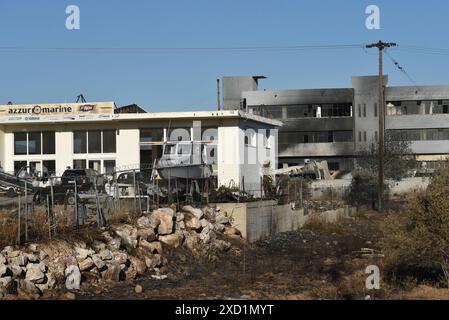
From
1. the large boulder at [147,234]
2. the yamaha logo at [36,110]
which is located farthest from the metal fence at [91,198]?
the yamaha logo at [36,110]

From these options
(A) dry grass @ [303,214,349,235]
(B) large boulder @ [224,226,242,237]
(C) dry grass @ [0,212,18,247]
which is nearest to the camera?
(C) dry grass @ [0,212,18,247]

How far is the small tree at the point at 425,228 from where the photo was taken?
16531 millimetres

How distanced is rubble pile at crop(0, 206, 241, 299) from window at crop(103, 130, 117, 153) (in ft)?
56.6

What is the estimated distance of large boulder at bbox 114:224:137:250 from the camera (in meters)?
19.5

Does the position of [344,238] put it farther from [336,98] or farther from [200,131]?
[336,98]

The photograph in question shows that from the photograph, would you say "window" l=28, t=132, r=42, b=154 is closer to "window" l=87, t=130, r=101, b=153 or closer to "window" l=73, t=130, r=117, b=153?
"window" l=73, t=130, r=117, b=153

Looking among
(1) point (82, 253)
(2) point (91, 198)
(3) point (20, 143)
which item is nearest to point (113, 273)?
(1) point (82, 253)

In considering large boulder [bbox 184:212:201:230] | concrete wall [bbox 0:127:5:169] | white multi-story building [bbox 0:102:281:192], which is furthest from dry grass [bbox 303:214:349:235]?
concrete wall [bbox 0:127:5:169]

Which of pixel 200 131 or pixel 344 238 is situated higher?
pixel 200 131

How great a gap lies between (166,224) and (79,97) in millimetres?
27503

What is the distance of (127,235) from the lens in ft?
65.0

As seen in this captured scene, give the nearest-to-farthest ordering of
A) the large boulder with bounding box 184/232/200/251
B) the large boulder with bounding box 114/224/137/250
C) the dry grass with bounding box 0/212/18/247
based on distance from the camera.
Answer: the dry grass with bounding box 0/212/18/247, the large boulder with bounding box 114/224/137/250, the large boulder with bounding box 184/232/200/251

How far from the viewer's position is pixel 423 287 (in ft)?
52.4
